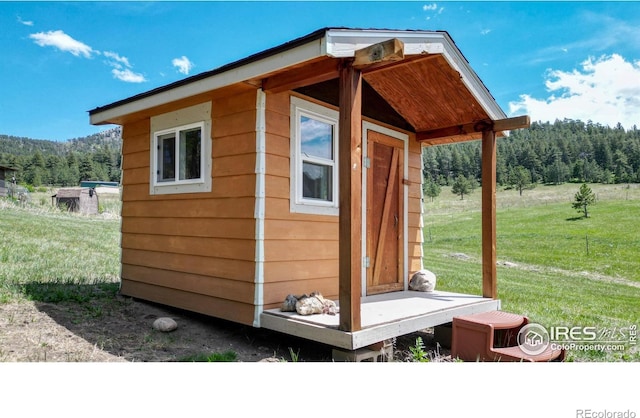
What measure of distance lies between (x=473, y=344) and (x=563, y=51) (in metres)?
3.39

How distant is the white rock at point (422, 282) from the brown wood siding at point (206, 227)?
243 cm

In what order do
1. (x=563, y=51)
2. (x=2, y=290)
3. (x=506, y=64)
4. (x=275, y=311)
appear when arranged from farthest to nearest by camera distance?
(x=506, y=64), (x=2, y=290), (x=563, y=51), (x=275, y=311)

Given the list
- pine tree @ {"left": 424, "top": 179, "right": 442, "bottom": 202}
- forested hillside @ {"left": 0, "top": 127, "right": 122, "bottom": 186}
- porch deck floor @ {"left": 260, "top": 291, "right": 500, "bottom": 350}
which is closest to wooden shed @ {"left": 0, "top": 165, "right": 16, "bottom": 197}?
forested hillside @ {"left": 0, "top": 127, "right": 122, "bottom": 186}

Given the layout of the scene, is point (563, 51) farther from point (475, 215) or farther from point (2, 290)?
point (475, 215)

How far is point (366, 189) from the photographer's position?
480cm

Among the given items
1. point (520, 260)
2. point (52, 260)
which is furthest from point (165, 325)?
point (520, 260)

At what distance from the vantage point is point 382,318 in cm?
347

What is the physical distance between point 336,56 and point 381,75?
1738 millimetres

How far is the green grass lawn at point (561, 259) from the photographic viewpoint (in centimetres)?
596

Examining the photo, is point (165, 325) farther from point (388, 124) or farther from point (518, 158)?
point (518, 158)

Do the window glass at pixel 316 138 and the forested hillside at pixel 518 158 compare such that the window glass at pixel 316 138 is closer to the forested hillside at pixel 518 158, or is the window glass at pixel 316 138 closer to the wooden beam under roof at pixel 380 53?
the wooden beam under roof at pixel 380 53

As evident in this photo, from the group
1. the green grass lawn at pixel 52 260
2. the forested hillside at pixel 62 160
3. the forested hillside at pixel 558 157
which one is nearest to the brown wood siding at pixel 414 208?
the green grass lawn at pixel 52 260

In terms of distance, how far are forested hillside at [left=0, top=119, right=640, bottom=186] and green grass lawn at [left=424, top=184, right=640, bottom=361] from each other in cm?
145
